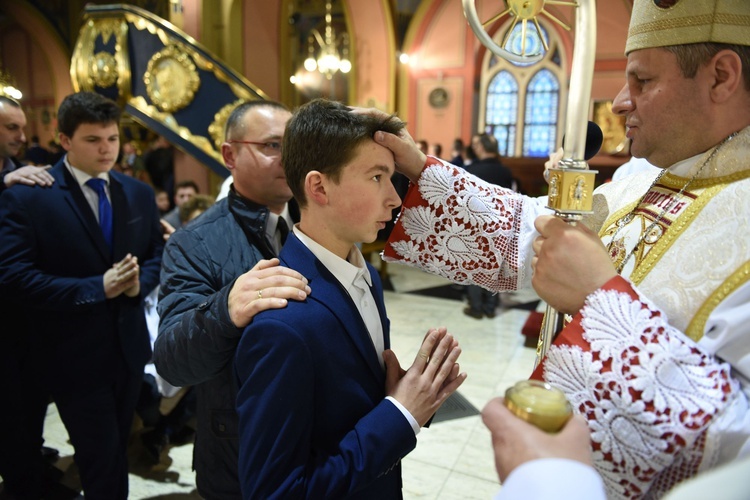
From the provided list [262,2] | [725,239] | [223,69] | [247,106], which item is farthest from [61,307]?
[262,2]

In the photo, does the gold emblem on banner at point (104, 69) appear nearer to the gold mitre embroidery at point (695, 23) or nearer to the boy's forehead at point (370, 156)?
the boy's forehead at point (370, 156)

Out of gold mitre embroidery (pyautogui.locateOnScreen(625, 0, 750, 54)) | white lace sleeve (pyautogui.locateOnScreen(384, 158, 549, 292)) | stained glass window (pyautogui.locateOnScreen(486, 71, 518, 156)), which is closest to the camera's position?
gold mitre embroidery (pyautogui.locateOnScreen(625, 0, 750, 54))


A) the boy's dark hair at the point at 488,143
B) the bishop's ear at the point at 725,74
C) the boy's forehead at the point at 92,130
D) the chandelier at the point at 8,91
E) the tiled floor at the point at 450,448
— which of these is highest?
the chandelier at the point at 8,91

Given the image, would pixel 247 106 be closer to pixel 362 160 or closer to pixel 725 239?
pixel 362 160

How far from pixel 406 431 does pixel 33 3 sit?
16.3 m

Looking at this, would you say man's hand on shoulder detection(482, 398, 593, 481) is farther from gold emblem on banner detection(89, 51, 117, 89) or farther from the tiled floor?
gold emblem on banner detection(89, 51, 117, 89)

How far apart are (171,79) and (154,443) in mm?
3770

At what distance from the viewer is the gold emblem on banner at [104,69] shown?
17.7 ft

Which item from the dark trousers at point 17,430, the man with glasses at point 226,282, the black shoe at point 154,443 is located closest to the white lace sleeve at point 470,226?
the man with glasses at point 226,282

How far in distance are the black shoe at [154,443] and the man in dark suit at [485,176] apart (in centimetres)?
345

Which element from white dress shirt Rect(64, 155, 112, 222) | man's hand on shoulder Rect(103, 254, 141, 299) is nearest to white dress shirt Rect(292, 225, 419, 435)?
man's hand on shoulder Rect(103, 254, 141, 299)

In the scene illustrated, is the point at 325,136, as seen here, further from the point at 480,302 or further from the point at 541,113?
the point at 541,113

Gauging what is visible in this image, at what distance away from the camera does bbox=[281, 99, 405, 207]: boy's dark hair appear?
3.80ft

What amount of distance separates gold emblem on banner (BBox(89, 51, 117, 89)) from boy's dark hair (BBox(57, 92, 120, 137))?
3.41 m
